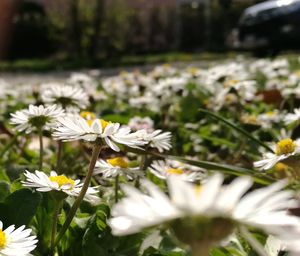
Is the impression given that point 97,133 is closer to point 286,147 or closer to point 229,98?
point 286,147

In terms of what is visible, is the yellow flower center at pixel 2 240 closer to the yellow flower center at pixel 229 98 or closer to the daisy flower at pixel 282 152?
the daisy flower at pixel 282 152

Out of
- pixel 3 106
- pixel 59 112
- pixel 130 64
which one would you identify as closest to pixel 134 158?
pixel 59 112

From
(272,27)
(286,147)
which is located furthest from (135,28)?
(286,147)

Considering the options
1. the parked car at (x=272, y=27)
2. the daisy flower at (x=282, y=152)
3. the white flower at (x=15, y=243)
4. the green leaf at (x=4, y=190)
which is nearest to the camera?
the white flower at (x=15, y=243)

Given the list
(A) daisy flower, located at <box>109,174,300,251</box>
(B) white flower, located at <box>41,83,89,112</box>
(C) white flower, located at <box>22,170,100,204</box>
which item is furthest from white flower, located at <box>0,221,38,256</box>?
(B) white flower, located at <box>41,83,89,112</box>

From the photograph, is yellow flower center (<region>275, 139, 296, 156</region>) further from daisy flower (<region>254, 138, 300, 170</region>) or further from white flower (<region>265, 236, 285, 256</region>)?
white flower (<region>265, 236, 285, 256</region>)

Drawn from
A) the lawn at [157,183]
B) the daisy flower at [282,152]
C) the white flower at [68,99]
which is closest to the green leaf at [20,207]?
the lawn at [157,183]
